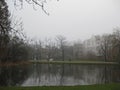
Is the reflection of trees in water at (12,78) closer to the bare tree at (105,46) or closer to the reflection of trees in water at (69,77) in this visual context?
the reflection of trees in water at (69,77)

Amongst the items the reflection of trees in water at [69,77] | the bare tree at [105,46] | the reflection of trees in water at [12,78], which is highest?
the bare tree at [105,46]

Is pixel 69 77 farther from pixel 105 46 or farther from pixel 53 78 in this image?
pixel 105 46

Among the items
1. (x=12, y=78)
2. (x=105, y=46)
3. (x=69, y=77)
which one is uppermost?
(x=105, y=46)

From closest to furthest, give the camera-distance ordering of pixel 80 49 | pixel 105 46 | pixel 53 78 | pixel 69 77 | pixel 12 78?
pixel 12 78
pixel 53 78
pixel 69 77
pixel 105 46
pixel 80 49

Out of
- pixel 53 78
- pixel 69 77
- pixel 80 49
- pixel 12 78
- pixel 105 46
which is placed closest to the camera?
pixel 12 78

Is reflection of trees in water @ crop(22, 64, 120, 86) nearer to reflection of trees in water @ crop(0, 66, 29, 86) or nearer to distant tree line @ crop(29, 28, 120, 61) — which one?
reflection of trees in water @ crop(0, 66, 29, 86)

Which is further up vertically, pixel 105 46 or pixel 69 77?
pixel 105 46

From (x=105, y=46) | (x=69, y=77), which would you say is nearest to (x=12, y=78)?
(x=69, y=77)

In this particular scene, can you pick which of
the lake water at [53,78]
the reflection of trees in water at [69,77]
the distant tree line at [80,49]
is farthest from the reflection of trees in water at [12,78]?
the distant tree line at [80,49]

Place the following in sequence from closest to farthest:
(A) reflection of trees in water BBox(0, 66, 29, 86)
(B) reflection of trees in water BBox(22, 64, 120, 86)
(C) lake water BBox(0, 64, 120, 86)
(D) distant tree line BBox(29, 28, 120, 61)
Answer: (A) reflection of trees in water BBox(0, 66, 29, 86) < (C) lake water BBox(0, 64, 120, 86) < (B) reflection of trees in water BBox(22, 64, 120, 86) < (D) distant tree line BBox(29, 28, 120, 61)

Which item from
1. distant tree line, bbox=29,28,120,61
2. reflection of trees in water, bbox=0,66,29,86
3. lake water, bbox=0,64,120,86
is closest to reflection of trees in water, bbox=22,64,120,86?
lake water, bbox=0,64,120,86

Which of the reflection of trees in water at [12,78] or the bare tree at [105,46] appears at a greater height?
the bare tree at [105,46]

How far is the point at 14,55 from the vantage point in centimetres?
4822

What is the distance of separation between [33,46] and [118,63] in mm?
42732
